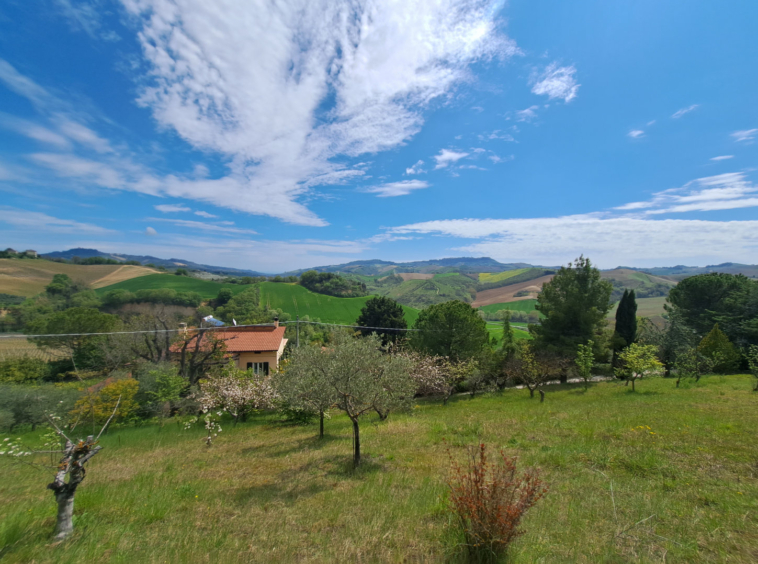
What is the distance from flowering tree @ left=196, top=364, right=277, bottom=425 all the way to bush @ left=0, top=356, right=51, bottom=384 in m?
22.6

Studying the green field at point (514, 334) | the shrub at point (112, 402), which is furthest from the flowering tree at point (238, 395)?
the green field at point (514, 334)

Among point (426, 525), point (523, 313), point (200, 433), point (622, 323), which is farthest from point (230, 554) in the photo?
point (523, 313)

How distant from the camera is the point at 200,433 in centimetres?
1605

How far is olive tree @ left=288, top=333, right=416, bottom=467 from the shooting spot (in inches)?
348

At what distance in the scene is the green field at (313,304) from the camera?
7550 cm

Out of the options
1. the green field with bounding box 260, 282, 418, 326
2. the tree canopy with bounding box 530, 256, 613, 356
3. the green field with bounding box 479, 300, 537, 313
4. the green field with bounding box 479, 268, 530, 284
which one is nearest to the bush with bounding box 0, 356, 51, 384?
the green field with bounding box 260, 282, 418, 326

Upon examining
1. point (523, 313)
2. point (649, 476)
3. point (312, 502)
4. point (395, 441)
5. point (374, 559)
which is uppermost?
point (374, 559)

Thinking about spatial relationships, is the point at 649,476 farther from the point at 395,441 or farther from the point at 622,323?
the point at 622,323

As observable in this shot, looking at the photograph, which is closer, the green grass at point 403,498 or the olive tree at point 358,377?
the green grass at point 403,498

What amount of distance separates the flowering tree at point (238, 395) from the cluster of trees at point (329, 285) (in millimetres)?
80786

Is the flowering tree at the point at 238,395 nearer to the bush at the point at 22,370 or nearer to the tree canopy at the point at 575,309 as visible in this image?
the bush at the point at 22,370

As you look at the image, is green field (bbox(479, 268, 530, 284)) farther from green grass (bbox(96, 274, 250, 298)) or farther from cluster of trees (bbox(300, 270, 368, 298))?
green grass (bbox(96, 274, 250, 298))

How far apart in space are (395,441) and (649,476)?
745 cm

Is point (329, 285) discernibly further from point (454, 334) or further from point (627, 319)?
point (627, 319)
